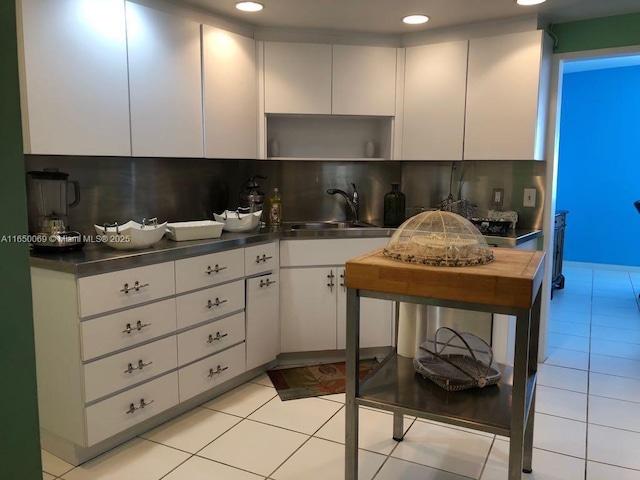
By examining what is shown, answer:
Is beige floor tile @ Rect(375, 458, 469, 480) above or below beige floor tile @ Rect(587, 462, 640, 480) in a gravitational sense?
below

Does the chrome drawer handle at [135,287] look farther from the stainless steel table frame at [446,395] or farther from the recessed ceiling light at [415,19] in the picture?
the recessed ceiling light at [415,19]

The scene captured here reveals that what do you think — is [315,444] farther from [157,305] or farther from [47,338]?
[47,338]

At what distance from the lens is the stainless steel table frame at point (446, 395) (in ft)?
5.19

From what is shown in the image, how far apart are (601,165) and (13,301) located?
22.0 ft

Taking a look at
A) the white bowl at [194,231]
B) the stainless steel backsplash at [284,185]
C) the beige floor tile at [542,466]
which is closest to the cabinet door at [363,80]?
the stainless steel backsplash at [284,185]

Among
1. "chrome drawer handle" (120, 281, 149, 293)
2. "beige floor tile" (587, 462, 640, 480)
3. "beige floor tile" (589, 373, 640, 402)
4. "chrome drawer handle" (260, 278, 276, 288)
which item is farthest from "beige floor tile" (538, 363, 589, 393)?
"chrome drawer handle" (120, 281, 149, 293)

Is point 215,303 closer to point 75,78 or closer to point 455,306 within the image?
point 75,78

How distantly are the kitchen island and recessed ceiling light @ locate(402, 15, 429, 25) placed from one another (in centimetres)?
174

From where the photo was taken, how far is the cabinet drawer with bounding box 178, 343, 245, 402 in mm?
2631

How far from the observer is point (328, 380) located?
3.11 m

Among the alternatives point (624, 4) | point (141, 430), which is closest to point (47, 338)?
point (141, 430)

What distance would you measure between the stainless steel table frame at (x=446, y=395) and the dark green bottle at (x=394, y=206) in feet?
5.40

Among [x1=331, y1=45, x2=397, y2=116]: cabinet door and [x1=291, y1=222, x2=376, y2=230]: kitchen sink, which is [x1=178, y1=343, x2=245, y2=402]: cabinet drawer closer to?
[x1=291, y1=222, x2=376, y2=230]: kitchen sink

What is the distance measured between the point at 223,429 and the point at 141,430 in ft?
1.27
